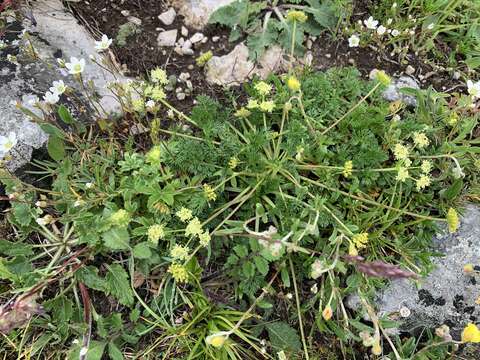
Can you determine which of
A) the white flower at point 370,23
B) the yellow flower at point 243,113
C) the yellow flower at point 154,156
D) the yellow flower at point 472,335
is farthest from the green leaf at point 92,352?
the white flower at point 370,23

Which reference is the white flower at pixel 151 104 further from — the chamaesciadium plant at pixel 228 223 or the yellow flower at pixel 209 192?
the yellow flower at pixel 209 192

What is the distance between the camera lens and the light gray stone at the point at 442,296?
280 cm

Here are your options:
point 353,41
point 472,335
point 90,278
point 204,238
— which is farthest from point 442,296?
point 90,278

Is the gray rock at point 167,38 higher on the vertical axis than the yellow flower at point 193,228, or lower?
higher

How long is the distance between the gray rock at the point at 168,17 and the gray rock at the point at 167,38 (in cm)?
11

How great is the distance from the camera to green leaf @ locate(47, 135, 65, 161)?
9.52 feet

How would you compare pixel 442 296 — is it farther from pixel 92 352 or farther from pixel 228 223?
pixel 92 352

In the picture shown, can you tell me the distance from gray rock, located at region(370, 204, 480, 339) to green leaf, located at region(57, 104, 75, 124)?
214cm

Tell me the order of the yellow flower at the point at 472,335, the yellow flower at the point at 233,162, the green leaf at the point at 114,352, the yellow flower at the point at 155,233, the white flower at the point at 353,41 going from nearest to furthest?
the yellow flower at the point at 472,335 → the yellow flower at the point at 155,233 → the green leaf at the point at 114,352 → the yellow flower at the point at 233,162 → the white flower at the point at 353,41

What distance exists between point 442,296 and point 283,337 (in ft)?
3.18

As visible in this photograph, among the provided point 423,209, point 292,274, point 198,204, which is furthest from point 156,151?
point 423,209

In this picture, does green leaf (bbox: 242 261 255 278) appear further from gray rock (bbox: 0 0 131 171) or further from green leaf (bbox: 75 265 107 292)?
gray rock (bbox: 0 0 131 171)

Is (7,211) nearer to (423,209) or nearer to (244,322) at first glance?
(244,322)

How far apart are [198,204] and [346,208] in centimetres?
90
